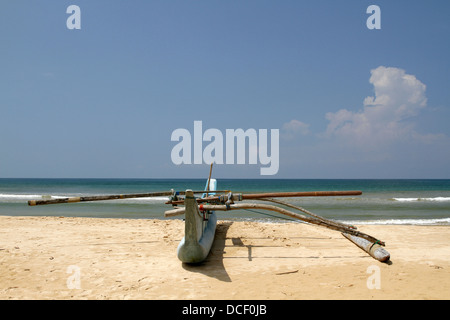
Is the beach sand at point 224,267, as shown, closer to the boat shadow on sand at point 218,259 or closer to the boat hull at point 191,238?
the boat shadow on sand at point 218,259

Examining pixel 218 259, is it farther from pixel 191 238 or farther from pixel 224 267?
pixel 191 238

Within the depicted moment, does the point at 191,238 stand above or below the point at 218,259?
above

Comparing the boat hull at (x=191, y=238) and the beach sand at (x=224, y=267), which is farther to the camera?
the boat hull at (x=191, y=238)

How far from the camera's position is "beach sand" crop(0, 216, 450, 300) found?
383 cm

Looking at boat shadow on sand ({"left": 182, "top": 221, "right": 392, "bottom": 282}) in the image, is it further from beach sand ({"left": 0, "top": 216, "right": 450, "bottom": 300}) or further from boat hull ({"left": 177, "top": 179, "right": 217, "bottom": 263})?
boat hull ({"left": 177, "top": 179, "right": 217, "bottom": 263})

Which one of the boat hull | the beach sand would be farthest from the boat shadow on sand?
the boat hull

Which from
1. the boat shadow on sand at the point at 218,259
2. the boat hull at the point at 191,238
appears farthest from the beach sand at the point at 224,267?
the boat hull at the point at 191,238

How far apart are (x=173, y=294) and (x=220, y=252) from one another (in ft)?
6.76

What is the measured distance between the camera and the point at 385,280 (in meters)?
4.22

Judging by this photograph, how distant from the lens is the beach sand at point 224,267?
12.6ft

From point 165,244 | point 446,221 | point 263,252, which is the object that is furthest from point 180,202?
point 446,221

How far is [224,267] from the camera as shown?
483cm

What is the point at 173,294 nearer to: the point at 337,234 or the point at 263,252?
the point at 263,252

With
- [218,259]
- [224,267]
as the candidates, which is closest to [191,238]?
[224,267]
